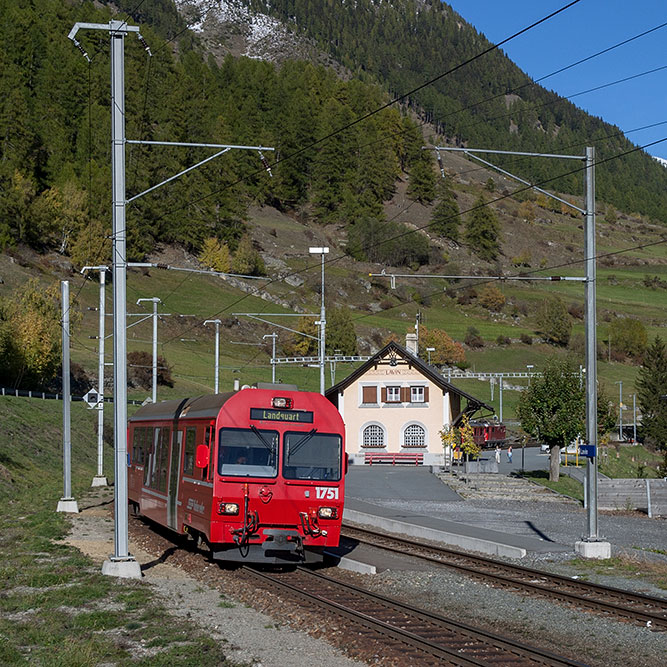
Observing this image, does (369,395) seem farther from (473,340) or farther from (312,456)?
(473,340)

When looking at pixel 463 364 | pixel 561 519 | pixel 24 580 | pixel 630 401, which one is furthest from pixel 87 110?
pixel 24 580

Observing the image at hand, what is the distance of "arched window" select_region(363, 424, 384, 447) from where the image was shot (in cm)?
7150

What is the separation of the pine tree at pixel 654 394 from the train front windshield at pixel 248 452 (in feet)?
265

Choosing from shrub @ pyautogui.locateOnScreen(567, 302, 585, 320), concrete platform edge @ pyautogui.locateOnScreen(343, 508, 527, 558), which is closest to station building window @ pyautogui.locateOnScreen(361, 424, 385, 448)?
concrete platform edge @ pyautogui.locateOnScreen(343, 508, 527, 558)

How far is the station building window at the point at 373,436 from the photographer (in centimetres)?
7150

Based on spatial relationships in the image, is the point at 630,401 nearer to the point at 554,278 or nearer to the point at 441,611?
the point at 554,278

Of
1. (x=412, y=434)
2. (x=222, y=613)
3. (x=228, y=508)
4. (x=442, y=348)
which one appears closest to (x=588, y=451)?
(x=228, y=508)

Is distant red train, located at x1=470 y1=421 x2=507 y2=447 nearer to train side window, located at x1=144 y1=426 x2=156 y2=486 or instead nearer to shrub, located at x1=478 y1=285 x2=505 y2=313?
train side window, located at x1=144 y1=426 x2=156 y2=486

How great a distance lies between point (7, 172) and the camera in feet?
427

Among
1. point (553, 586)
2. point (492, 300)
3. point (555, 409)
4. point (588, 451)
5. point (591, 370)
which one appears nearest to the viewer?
point (553, 586)

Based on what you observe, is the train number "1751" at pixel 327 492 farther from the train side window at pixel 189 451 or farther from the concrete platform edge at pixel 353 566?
the train side window at pixel 189 451

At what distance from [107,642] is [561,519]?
2355 centimetres

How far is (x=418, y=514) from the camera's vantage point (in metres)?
32.9

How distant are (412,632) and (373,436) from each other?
59.1 metres
